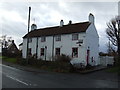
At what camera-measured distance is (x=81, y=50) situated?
26.8m

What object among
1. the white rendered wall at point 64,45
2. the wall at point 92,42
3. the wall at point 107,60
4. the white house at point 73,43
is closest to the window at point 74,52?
the white house at point 73,43

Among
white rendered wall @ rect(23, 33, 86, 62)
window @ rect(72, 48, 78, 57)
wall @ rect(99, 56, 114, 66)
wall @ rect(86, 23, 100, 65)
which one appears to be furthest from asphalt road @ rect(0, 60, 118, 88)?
wall @ rect(99, 56, 114, 66)

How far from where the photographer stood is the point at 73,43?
28.0m

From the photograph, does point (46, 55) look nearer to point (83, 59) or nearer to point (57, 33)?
point (57, 33)

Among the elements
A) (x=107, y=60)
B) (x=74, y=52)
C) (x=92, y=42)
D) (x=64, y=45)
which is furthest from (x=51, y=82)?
(x=107, y=60)

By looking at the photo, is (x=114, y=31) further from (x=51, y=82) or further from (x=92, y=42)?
(x=51, y=82)

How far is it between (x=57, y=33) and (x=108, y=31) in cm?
1730

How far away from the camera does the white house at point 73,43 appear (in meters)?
27.0

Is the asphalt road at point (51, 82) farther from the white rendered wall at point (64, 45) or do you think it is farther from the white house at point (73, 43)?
the white house at point (73, 43)

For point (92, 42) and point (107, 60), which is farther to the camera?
point (107, 60)

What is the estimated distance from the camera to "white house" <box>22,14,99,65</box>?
1062 inches

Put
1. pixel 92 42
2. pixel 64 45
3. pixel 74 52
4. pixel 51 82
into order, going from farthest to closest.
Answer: pixel 64 45 < pixel 92 42 < pixel 74 52 < pixel 51 82

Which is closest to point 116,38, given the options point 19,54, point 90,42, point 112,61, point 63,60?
point 112,61

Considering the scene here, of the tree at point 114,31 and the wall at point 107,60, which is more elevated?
the tree at point 114,31
